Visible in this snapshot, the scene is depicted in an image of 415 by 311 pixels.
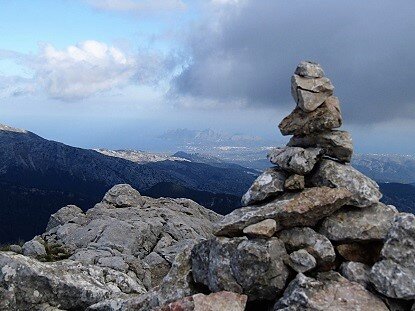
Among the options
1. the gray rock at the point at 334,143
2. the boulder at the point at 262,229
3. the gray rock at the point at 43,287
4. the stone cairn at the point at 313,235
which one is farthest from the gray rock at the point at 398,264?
the gray rock at the point at 43,287

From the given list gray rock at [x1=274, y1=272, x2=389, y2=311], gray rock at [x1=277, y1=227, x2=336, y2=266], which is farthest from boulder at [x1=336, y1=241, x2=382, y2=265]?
gray rock at [x1=274, y1=272, x2=389, y2=311]

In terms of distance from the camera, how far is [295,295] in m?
18.0

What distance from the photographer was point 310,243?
67.1 ft

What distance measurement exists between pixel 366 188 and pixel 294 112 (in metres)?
6.48

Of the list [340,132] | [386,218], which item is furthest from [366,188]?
[340,132]

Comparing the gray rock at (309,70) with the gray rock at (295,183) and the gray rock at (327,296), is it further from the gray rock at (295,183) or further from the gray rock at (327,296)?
the gray rock at (327,296)

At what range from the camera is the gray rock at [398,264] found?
57.1ft

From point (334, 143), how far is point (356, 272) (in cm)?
778

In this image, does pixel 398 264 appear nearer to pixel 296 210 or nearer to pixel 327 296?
pixel 327 296

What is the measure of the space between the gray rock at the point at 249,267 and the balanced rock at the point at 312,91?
8.64 metres

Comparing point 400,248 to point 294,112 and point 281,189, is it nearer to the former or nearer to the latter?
point 281,189

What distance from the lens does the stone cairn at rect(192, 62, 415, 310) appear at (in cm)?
1817

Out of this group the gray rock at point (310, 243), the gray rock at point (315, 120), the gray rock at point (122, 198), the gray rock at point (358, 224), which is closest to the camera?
the gray rock at point (310, 243)

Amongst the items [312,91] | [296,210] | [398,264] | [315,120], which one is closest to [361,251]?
[398,264]
